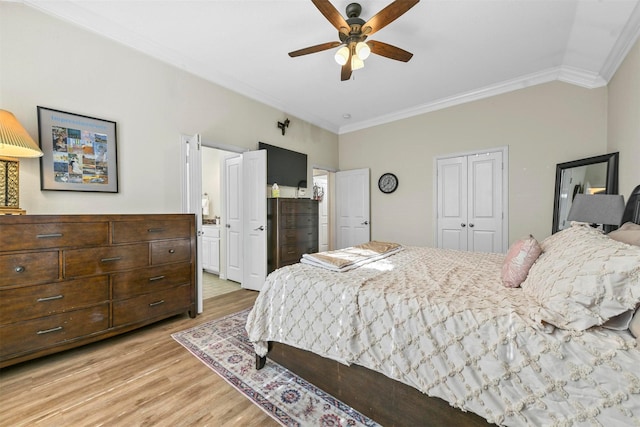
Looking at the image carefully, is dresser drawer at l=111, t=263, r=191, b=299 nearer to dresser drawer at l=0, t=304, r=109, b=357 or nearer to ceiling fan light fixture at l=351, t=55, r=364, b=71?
dresser drawer at l=0, t=304, r=109, b=357

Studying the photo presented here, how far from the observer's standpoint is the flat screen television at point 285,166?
Answer: 4.06 m

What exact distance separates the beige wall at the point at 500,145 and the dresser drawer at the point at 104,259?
3778 mm

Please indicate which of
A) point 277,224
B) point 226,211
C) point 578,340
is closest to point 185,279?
point 277,224

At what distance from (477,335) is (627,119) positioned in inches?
116

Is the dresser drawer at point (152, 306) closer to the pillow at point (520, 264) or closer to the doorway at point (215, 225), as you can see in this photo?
the doorway at point (215, 225)

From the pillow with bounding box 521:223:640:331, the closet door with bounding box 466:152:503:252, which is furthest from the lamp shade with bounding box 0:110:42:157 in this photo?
the closet door with bounding box 466:152:503:252

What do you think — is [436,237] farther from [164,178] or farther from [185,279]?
[164,178]

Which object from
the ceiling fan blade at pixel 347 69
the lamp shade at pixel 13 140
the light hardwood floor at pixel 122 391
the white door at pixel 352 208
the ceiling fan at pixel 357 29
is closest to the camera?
the light hardwood floor at pixel 122 391

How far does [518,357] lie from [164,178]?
323 cm

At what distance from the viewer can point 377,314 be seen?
1.35 metres

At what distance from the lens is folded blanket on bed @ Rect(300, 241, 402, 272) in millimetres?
1878

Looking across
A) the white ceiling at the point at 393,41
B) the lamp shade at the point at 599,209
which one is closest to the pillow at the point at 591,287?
the lamp shade at the point at 599,209

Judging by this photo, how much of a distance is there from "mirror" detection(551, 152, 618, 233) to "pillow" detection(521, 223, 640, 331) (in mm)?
2116

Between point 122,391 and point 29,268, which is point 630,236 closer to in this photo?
point 122,391
